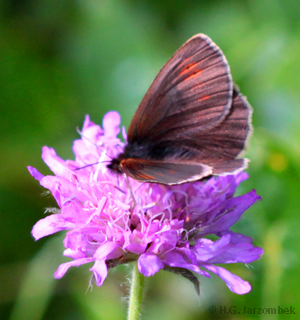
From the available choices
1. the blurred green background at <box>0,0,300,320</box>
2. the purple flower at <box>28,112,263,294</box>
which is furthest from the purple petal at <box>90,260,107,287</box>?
the blurred green background at <box>0,0,300,320</box>

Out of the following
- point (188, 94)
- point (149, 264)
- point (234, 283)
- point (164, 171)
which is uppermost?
point (188, 94)

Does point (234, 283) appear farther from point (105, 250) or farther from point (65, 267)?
point (65, 267)

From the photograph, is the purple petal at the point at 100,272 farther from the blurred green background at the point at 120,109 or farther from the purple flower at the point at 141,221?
the blurred green background at the point at 120,109

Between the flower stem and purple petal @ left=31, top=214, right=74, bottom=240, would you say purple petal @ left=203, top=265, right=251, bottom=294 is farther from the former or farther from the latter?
purple petal @ left=31, top=214, right=74, bottom=240

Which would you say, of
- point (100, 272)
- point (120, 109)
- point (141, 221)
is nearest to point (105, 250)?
point (100, 272)

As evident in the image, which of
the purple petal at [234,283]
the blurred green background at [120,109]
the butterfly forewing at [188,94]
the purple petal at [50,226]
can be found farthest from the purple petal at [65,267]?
the blurred green background at [120,109]

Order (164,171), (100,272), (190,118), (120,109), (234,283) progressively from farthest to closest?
(120,109) < (190,118) < (164,171) < (234,283) < (100,272)
